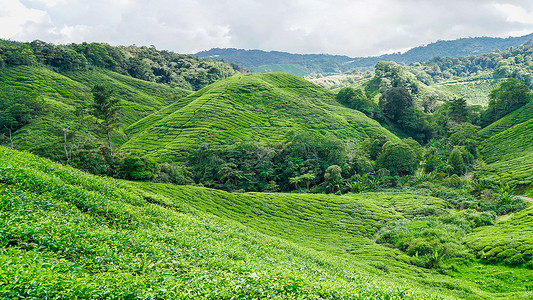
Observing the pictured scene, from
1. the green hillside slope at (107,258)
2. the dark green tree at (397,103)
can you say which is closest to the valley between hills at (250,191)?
the green hillside slope at (107,258)

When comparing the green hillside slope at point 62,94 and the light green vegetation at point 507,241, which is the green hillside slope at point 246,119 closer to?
the green hillside slope at point 62,94

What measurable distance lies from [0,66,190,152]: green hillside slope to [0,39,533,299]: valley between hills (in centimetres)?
96

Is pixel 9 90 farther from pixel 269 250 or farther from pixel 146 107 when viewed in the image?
pixel 269 250

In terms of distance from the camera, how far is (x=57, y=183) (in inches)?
753

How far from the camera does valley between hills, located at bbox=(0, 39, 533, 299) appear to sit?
452 inches

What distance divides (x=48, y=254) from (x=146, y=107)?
137666mm

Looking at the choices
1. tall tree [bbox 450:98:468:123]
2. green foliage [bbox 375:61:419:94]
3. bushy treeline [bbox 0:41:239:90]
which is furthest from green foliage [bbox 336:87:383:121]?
bushy treeline [bbox 0:41:239:90]

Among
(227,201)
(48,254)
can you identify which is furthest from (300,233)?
(48,254)

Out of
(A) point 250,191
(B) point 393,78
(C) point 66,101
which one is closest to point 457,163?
(A) point 250,191

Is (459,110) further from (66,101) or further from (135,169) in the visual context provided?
(66,101)

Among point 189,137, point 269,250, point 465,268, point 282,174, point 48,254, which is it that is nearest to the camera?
point 48,254

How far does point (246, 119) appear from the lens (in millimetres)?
109500

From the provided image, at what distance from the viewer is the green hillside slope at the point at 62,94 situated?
81.9 metres

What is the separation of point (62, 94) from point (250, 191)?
304 feet
